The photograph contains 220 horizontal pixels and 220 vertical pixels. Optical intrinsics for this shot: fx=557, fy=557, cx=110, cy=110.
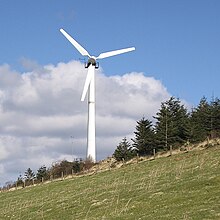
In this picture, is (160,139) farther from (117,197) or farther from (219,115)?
(117,197)

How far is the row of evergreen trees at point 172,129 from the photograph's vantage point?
8088cm

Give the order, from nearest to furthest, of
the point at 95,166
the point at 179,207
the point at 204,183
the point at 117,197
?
the point at 179,207
the point at 204,183
the point at 117,197
the point at 95,166

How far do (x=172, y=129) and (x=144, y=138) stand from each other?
6297 millimetres

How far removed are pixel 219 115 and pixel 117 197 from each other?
180ft

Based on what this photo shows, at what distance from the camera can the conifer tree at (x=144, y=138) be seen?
3408 inches

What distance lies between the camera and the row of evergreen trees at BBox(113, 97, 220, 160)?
80875 mm

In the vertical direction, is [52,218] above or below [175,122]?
below

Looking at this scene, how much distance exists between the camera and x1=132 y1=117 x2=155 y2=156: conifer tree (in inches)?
3408

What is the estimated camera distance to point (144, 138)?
3460 inches

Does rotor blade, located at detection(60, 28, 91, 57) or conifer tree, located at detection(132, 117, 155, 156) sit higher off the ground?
rotor blade, located at detection(60, 28, 91, 57)

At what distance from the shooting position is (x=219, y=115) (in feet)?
280

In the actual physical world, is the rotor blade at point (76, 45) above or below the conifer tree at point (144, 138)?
above

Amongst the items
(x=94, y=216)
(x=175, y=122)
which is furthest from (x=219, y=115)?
(x=94, y=216)

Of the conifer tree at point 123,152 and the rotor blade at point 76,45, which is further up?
the rotor blade at point 76,45
